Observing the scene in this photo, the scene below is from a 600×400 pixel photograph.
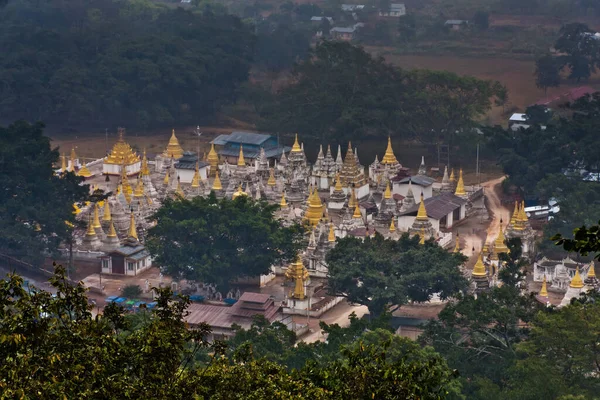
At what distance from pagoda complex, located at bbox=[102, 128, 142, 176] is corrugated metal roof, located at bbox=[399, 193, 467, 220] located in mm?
19117

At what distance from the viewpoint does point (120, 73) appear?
313 ft

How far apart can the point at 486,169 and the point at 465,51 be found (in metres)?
34.2

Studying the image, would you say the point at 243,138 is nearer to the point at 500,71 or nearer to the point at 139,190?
the point at 139,190

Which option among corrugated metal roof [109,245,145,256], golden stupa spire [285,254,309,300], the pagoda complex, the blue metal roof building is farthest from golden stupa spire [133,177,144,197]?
golden stupa spire [285,254,309,300]

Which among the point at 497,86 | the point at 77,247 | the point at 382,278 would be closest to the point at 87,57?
the point at 497,86

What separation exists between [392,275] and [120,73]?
4305cm

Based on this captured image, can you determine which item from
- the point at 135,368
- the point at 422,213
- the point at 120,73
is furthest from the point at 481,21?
the point at 135,368

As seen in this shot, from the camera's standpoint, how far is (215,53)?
99.1 m

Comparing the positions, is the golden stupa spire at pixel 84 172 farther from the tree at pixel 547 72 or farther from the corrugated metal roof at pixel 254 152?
the tree at pixel 547 72

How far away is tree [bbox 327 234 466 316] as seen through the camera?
5641 centimetres

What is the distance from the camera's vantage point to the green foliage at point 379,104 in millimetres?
86188

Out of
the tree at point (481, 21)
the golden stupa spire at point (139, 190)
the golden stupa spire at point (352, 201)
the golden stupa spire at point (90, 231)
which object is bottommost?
the golden stupa spire at point (90, 231)

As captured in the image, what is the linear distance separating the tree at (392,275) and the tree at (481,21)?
226 feet

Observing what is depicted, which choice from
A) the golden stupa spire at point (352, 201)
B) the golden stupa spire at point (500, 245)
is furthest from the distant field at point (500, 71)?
the golden stupa spire at point (500, 245)
